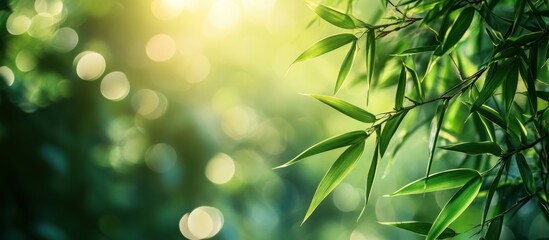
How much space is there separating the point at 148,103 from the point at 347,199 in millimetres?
1529

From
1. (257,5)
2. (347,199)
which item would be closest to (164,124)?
(257,5)

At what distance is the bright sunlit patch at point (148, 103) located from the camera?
3.16 m

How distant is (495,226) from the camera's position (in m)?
0.83

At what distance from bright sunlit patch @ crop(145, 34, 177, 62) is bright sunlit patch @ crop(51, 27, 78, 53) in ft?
1.17

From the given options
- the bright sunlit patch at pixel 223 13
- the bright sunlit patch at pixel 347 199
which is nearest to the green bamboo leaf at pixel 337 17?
the bright sunlit patch at pixel 223 13

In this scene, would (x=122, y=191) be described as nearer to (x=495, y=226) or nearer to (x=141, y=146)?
(x=141, y=146)

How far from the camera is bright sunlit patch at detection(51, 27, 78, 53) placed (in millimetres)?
3006

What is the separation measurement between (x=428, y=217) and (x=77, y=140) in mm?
1698

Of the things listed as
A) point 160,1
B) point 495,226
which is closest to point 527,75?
point 495,226

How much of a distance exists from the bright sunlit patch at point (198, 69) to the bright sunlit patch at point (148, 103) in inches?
8.4

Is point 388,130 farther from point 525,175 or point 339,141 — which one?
point 525,175

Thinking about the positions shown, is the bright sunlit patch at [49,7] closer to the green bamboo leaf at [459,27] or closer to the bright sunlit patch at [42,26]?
the bright sunlit patch at [42,26]

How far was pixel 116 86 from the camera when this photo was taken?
10.5 feet

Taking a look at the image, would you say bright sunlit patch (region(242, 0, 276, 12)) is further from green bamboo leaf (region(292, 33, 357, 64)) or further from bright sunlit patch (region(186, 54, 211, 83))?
green bamboo leaf (region(292, 33, 357, 64))
